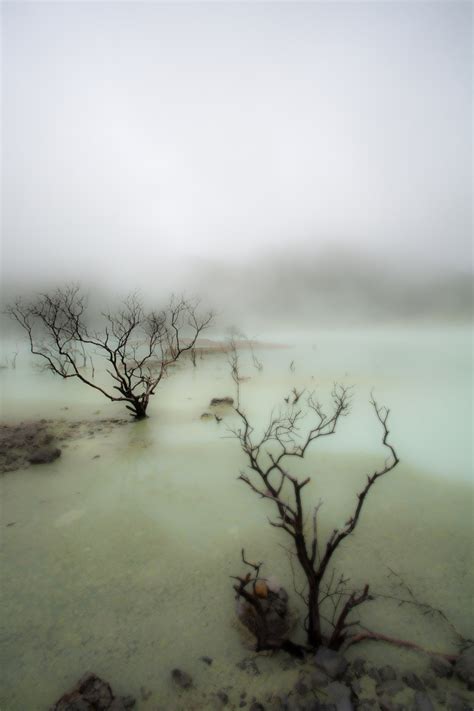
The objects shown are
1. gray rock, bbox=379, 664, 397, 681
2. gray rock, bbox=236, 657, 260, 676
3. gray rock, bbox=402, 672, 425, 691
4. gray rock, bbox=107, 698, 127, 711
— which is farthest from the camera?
gray rock, bbox=236, 657, 260, 676

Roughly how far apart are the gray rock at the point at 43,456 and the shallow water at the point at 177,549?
1.39 ft

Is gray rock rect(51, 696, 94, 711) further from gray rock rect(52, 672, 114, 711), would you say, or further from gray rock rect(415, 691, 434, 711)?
gray rock rect(415, 691, 434, 711)

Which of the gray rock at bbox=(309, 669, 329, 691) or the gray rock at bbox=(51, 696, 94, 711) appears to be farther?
the gray rock at bbox=(309, 669, 329, 691)

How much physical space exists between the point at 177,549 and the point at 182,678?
303cm

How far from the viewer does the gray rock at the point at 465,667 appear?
4580mm

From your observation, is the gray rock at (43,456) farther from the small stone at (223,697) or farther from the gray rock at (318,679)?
the gray rock at (318,679)

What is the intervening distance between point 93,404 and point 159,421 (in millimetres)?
6257

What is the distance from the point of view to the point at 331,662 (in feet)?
15.5

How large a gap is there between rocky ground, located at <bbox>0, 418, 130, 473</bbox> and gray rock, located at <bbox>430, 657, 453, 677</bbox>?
12.8 metres

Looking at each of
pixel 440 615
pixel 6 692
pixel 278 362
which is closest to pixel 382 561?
pixel 440 615

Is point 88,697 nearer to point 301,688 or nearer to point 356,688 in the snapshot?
point 301,688

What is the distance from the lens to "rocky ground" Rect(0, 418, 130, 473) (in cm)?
1219

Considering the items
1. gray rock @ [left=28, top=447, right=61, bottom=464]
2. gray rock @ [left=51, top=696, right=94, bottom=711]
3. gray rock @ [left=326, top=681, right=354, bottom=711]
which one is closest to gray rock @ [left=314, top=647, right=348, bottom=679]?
gray rock @ [left=326, top=681, right=354, bottom=711]

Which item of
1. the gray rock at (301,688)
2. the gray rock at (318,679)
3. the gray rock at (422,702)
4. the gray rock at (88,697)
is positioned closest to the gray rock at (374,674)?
the gray rock at (422,702)
